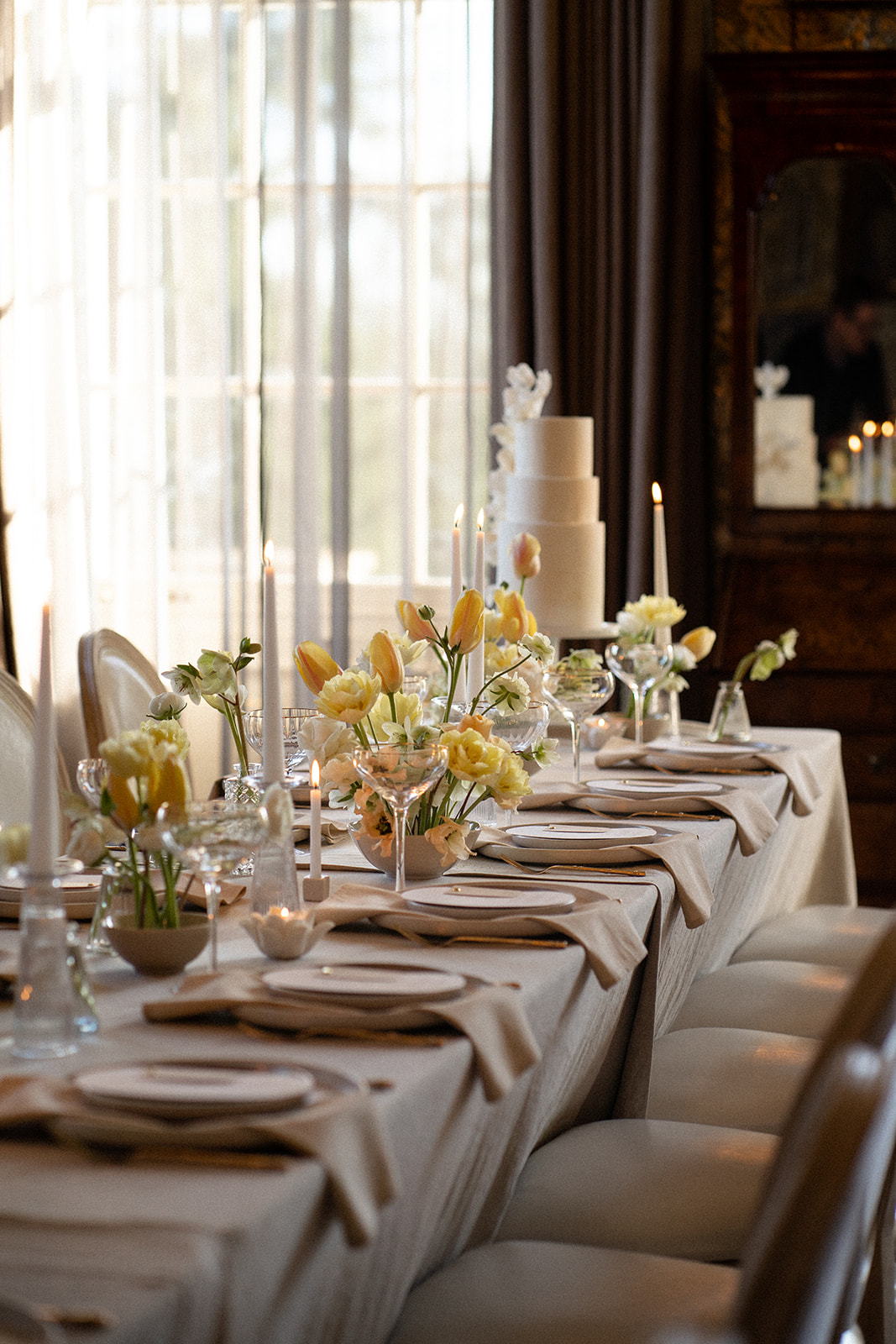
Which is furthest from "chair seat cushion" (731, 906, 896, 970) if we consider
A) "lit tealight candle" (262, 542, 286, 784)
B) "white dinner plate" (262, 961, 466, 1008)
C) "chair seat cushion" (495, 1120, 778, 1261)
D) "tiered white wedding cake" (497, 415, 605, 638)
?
"white dinner plate" (262, 961, 466, 1008)

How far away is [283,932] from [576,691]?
1.07 m

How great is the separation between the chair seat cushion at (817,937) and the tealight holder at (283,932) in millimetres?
1342

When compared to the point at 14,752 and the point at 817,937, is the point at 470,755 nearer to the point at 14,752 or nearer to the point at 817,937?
the point at 14,752

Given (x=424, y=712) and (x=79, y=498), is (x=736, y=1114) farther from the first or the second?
(x=79, y=498)

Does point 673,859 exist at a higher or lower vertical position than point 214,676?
lower

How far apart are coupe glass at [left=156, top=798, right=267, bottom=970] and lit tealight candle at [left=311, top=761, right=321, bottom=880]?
241 mm

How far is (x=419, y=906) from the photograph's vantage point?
1.43m

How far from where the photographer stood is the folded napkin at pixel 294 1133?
0.84 m

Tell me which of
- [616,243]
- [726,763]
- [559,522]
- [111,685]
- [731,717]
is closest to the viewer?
[726,763]

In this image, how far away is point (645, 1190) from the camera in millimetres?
1406

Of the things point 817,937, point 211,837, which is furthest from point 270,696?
point 817,937

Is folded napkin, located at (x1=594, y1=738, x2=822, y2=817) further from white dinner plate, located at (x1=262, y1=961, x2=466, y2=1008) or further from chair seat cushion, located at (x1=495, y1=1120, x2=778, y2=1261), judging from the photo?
white dinner plate, located at (x1=262, y1=961, x2=466, y2=1008)

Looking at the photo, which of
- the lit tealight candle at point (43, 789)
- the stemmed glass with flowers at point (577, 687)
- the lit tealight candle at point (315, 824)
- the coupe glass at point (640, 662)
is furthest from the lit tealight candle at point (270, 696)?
the coupe glass at point (640, 662)

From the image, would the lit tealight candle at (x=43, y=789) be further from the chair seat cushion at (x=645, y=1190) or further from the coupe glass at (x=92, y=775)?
the chair seat cushion at (x=645, y=1190)
